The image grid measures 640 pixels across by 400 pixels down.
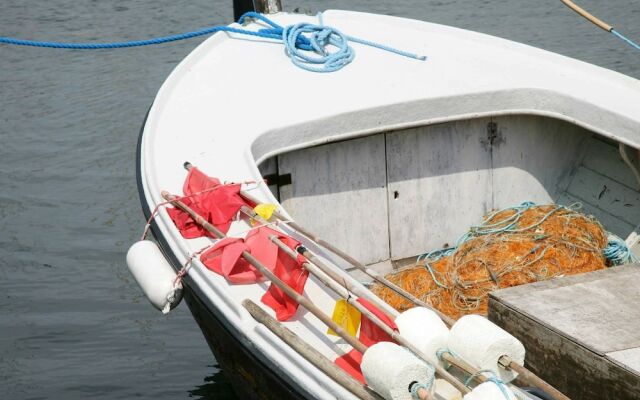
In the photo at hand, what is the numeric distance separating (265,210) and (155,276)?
602 mm

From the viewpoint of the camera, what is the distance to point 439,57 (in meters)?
6.33

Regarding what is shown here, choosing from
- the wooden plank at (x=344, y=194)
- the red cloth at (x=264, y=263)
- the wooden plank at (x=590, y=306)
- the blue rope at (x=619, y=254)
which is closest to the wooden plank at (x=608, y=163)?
the blue rope at (x=619, y=254)

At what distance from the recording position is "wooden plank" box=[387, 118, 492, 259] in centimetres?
595

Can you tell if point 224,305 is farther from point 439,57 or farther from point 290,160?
point 439,57

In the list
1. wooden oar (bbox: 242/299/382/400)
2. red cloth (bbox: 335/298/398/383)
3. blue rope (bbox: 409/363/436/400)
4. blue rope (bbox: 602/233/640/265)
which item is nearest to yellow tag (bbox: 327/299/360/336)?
red cloth (bbox: 335/298/398/383)

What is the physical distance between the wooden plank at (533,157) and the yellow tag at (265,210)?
2258mm

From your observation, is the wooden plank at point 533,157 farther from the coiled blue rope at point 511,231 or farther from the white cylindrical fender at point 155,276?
the white cylindrical fender at point 155,276

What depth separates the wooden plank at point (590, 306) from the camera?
376 cm

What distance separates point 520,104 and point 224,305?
9.14 ft

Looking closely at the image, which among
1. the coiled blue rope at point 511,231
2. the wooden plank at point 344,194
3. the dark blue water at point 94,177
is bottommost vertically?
the dark blue water at point 94,177

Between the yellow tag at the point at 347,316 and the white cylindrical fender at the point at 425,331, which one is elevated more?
the white cylindrical fender at the point at 425,331

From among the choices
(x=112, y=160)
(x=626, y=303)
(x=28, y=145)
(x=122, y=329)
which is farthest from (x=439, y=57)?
(x=28, y=145)

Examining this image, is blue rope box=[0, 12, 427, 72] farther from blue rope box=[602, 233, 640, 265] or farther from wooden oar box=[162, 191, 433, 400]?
wooden oar box=[162, 191, 433, 400]

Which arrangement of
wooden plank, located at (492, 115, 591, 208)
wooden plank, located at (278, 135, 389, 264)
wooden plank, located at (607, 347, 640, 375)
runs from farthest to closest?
wooden plank, located at (492, 115, 591, 208)
wooden plank, located at (278, 135, 389, 264)
wooden plank, located at (607, 347, 640, 375)
